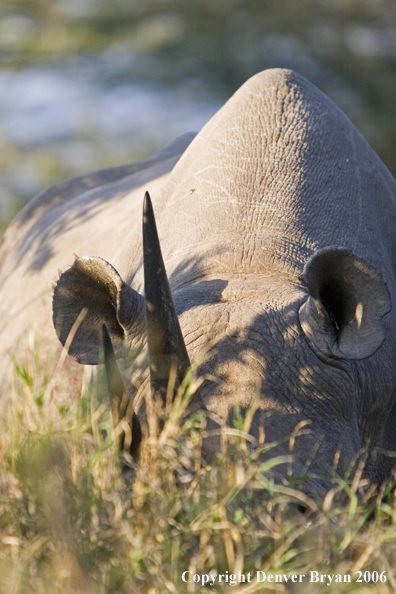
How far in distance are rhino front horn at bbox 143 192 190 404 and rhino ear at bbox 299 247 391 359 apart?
0.54 metres

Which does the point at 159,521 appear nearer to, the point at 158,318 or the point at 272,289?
the point at 158,318

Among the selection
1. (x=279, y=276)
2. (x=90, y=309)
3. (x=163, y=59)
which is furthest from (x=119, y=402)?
(x=163, y=59)

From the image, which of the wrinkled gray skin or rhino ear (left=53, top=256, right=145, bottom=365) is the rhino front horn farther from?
rhino ear (left=53, top=256, right=145, bottom=365)

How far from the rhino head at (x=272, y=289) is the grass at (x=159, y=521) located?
27 cm

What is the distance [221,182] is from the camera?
373 cm

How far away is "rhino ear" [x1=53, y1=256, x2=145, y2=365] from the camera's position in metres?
2.85

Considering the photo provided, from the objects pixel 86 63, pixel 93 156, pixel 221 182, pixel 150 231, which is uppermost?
pixel 86 63

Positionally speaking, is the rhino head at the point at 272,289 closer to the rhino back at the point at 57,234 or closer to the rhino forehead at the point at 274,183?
the rhino forehead at the point at 274,183

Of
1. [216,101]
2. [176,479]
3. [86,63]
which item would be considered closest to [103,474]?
[176,479]

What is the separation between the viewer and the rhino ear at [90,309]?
9.34 ft

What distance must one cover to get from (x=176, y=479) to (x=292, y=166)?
1.87m

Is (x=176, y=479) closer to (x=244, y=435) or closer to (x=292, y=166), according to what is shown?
(x=244, y=435)

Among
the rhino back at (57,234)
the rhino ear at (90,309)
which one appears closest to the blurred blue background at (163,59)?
the rhino back at (57,234)

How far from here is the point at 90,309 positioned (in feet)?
9.85
